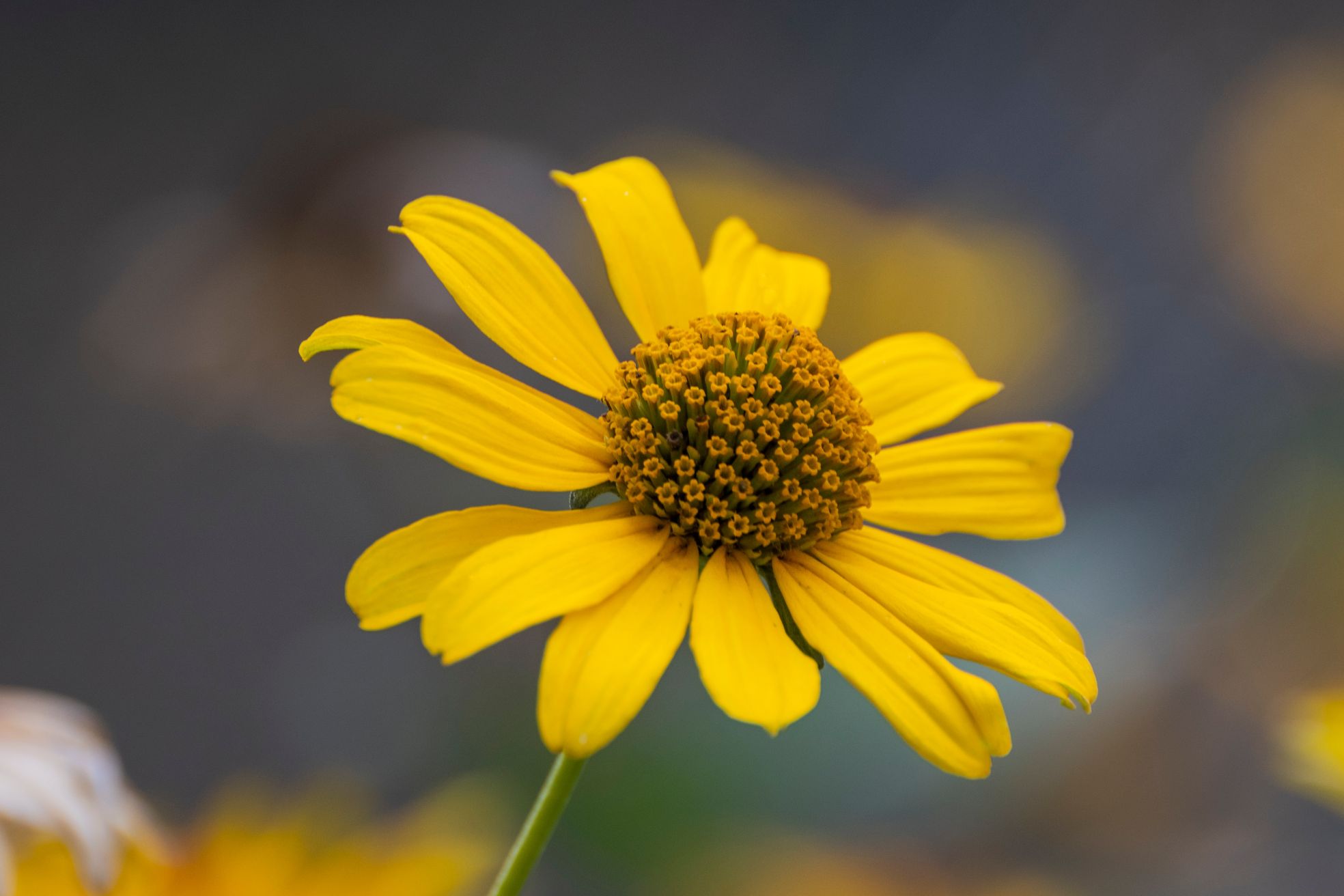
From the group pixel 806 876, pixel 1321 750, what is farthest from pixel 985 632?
pixel 806 876

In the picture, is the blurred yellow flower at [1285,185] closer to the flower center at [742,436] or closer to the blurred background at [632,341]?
the blurred background at [632,341]

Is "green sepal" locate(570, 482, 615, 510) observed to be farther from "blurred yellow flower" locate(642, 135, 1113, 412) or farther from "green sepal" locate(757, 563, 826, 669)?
"blurred yellow flower" locate(642, 135, 1113, 412)

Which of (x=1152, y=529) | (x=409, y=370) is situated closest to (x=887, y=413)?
(x=409, y=370)

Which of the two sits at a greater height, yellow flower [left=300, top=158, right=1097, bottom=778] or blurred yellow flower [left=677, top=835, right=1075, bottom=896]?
yellow flower [left=300, top=158, right=1097, bottom=778]

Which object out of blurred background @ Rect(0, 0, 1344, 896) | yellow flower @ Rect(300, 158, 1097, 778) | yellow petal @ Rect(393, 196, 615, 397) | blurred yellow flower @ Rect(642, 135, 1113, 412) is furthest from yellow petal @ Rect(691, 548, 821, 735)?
blurred yellow flower @ Rect(642, 135, 1113, 412)

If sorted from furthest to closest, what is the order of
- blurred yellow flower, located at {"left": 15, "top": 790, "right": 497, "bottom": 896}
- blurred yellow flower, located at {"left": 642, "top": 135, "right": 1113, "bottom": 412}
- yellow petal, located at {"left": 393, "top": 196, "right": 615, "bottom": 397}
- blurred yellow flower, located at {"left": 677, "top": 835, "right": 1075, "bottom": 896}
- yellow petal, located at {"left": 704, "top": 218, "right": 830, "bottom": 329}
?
1. blurred yellow flower, located at {"left": 642, "top": 135, "right": 1113, "bottom": 412}
2. blurred yellow flower, located at {"left": 677, "top": 835, "right": 1075, "bottom": 896}
3. blurred yellow flower, located at {"left": 15, "top": 790, "right": 497, "bottom": 896}
4. yellow petal, located at {"left": 704, "top": 218, "right": 830, "bottom": 329}
5. yellow petal, located at {"left": 393, "top": 196, "right": 615, "bottom": 397}

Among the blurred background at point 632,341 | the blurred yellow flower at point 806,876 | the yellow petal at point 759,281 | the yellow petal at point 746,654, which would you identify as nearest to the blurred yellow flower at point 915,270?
the blurred background at point 632,341

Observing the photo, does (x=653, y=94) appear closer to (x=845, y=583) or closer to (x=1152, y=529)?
(x=1152, y=529)
